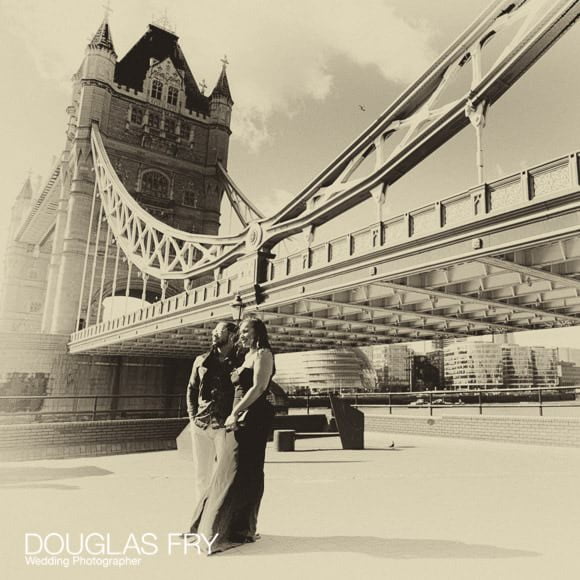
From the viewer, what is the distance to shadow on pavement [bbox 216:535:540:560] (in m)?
4.11

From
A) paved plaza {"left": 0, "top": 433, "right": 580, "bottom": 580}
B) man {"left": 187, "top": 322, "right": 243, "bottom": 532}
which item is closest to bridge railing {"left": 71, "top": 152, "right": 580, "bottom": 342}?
paved plaza {"left": 0, "top": 433, "right": 580, "bottom": 580}

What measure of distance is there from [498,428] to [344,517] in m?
10.4

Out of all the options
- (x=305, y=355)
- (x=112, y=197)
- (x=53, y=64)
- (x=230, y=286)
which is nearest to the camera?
(x=53, y=64)

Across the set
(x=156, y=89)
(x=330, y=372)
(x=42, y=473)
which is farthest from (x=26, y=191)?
(x=42, y=473)

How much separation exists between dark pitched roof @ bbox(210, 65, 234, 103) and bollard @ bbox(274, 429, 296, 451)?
35.6 metres

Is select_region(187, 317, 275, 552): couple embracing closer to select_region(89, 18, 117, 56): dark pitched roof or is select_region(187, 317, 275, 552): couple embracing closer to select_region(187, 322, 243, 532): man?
select_region(187, 322, 243, 532): man

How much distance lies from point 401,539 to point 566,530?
1653 mm

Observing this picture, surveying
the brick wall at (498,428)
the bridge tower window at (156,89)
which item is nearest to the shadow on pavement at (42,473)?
the brick wall at (498,428)

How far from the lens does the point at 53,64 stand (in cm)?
1055

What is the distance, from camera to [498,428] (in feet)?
47.3

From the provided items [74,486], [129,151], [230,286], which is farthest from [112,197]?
[74,486]

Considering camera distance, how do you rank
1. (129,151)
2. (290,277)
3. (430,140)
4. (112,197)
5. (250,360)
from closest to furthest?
(250,360)
(430,140)
(290,277)
(112,197)
(129,151)

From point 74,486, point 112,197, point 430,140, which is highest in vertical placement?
point 112,197

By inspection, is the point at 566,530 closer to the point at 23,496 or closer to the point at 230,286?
the point at 23,496
